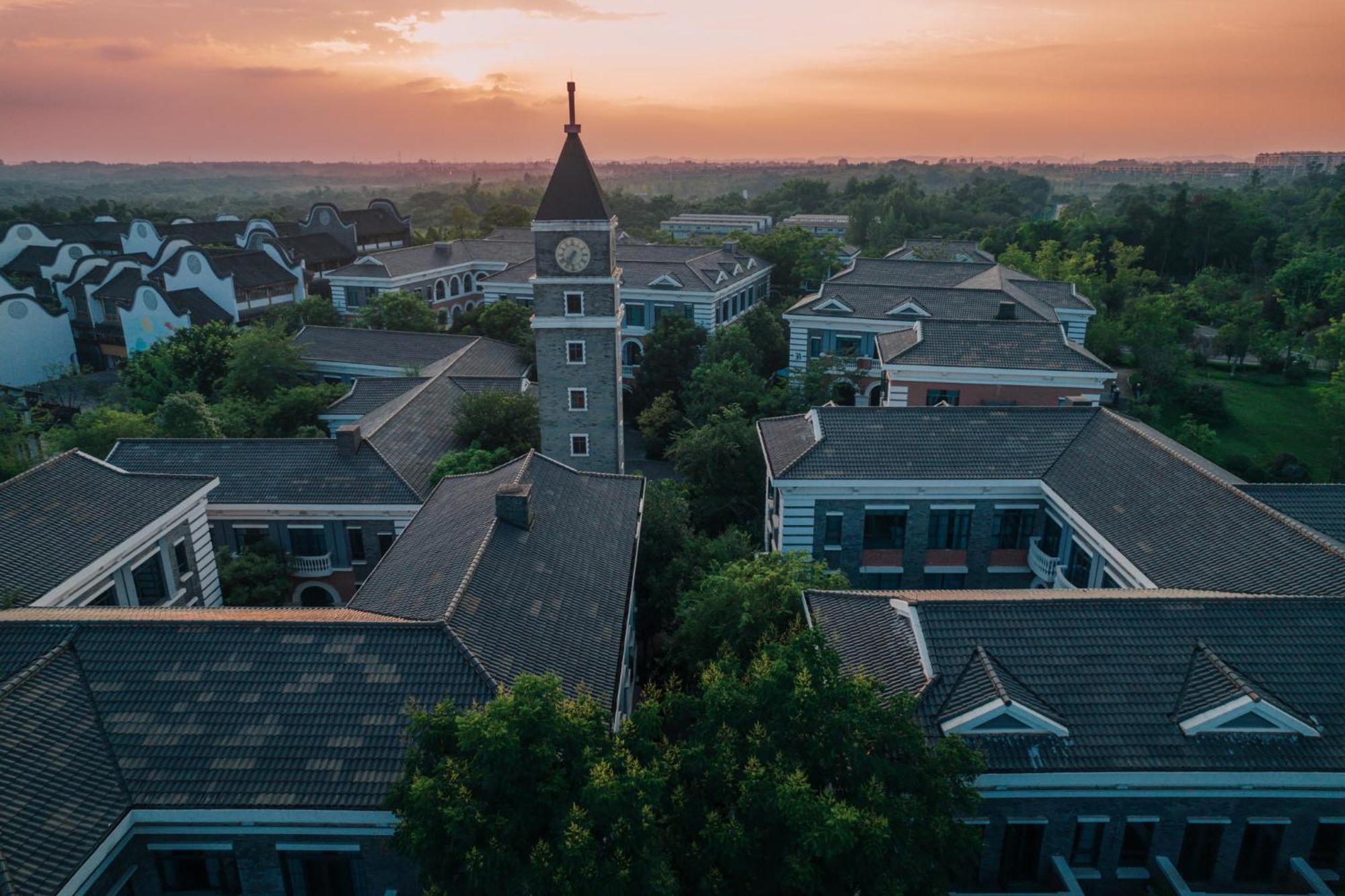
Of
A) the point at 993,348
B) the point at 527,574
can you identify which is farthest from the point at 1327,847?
→ the point at 993,348

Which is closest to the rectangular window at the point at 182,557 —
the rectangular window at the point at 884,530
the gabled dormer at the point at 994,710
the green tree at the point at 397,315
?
the rectangular window at the point at 884,530

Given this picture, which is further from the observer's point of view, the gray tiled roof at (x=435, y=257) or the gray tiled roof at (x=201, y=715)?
the gray tiled roof at (x=435, y=257)

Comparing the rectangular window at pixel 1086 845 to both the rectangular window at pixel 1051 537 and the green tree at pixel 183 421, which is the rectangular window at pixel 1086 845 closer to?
the rectangular window at pixel 1051 537

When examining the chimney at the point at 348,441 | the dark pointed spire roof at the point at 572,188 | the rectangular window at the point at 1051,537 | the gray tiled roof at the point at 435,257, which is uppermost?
the dark pointed spire roof at the point at 572,188

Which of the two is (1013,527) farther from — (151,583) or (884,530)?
(151,583)

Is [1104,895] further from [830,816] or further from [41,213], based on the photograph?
[41,213]

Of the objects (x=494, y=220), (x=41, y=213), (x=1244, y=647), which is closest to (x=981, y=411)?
(x=1244, y=647)

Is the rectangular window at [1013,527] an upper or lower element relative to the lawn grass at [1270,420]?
upper

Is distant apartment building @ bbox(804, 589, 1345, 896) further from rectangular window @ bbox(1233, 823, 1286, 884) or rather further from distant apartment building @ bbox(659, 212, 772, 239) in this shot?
distant apartment building @ bbox(659, 212, 772, 239)

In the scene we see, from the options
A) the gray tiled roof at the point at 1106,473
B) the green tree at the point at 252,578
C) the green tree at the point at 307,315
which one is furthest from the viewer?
the green tree at the point at 307,315
